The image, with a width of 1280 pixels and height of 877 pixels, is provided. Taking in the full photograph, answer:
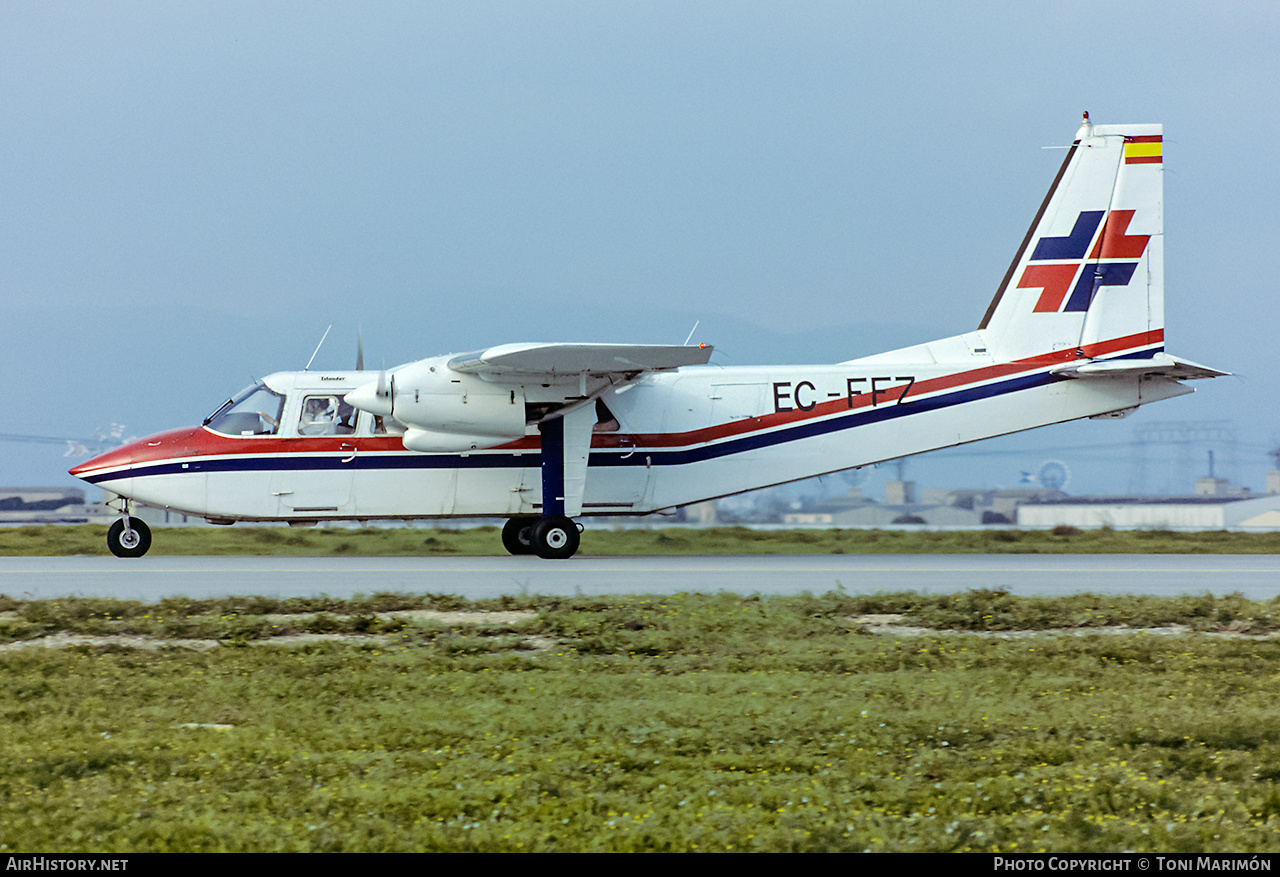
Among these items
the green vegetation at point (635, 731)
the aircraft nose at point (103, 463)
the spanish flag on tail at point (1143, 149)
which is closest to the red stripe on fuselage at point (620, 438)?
the aircraft nose at point (103, 463)

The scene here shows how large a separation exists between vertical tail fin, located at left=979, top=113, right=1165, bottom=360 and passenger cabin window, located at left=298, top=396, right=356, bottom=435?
10.6 meters

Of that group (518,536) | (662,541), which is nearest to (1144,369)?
(662,541)

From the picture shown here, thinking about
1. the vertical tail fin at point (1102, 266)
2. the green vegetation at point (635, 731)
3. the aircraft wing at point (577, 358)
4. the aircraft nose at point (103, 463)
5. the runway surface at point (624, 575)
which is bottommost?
the green vegetation at point (635, 731)

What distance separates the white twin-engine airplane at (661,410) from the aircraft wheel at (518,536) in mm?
40

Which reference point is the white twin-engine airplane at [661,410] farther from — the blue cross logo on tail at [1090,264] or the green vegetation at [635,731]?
the green vegetation at [635,731]

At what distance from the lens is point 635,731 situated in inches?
227

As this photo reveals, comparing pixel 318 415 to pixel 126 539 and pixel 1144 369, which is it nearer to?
pixel 126 539

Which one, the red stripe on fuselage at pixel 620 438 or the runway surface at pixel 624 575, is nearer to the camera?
the runway surface at pixel 624 575

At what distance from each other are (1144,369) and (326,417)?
42.9ft

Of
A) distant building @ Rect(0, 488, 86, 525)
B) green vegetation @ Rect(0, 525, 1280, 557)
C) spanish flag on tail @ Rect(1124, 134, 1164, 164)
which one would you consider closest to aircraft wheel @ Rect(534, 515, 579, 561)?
green vegetation @ Rect(0, 525, 1280, 557)

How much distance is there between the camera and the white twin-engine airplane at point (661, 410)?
1645 centimetres

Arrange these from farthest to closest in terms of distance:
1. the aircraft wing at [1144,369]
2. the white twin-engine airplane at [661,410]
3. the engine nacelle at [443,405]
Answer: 1. the aircraft wing at [1144,369]
2. the white twin-engine airplane at [661,410]
3. the engine nacelle at [443,405]

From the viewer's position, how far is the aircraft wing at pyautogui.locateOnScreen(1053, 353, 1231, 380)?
17438 millimetres
